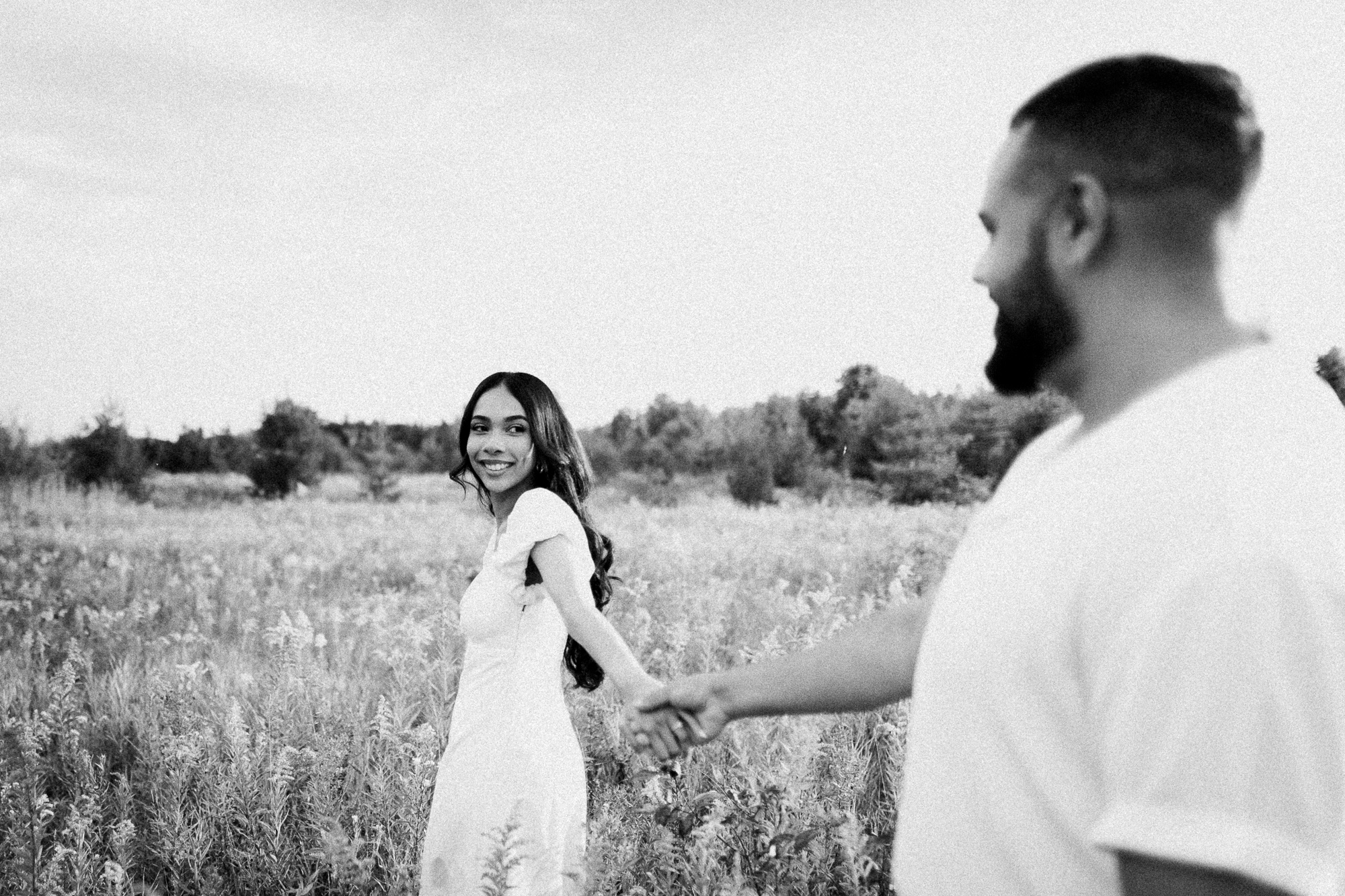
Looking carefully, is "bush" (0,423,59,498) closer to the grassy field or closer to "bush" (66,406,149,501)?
"bush" (66,406,149,501)

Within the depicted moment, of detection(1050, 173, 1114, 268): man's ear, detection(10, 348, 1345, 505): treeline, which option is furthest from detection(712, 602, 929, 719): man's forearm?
detection(10, 348, 1345, 505): treeline

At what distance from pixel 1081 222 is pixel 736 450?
3870cm

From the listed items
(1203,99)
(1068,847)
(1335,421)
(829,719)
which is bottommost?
(829,719)

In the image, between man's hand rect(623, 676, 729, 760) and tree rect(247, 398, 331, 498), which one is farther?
tree rect(247, 398, 331, 498)

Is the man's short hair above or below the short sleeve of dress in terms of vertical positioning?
above

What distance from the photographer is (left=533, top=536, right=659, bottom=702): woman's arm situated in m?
2.60

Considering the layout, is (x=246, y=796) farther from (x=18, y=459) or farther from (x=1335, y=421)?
(x=18, y=459)

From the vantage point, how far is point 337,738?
4.51 metres

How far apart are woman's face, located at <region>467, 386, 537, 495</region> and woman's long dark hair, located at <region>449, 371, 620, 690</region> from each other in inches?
1.0

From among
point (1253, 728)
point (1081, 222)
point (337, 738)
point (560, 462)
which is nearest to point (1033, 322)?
point (1081, 222)

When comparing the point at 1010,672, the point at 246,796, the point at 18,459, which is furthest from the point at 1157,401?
the point at 18,459

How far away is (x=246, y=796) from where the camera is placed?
12.6 ft

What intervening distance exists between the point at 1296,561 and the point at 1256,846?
8.3 inches

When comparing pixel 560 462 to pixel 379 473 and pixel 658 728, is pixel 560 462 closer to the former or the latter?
pixel 658 728
